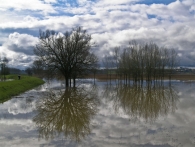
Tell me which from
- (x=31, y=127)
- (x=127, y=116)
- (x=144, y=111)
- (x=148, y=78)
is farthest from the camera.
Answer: (x=148, y=78)

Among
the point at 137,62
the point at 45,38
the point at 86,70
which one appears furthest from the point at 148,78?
the point at 45,38

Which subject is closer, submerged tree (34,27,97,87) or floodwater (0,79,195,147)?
floodwater (0,79,195,147)

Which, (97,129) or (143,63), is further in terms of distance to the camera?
(143,63)

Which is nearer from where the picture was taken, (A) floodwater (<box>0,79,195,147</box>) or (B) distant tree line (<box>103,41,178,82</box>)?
(A) floodwater (<box>0,79,195,147</box>)

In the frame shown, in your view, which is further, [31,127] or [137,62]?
[137,62]

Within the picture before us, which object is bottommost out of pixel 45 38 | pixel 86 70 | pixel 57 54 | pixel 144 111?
pixel 144 111

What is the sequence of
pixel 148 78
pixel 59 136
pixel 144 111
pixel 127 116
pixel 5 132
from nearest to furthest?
pixel 59 136 < pixel 5 132 < pixel 127 116 < pixel 144 111 < pixel 148 78

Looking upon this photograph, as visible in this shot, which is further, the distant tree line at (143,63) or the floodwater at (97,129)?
the distant tree line at (143,63)

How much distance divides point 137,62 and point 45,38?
34055 mm

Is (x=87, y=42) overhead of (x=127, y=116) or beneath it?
overhead

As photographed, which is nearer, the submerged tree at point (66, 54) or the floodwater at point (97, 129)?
the floodwater at point (97, 129)

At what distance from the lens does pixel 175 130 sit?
484 inches

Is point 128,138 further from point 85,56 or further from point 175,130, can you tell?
point 85,56

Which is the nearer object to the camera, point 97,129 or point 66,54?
point 97,129
